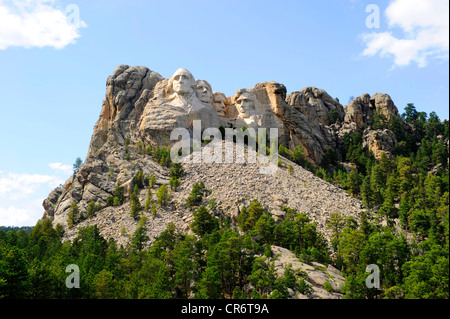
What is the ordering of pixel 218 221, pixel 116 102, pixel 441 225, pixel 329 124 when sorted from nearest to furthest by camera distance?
pixel 441 225 < pixel 218 221 < pixel 116 102 < pixel 329 124

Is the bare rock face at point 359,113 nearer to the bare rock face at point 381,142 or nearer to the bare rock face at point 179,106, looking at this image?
the bare rock face at point 381,142

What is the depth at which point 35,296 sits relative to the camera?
4034cm

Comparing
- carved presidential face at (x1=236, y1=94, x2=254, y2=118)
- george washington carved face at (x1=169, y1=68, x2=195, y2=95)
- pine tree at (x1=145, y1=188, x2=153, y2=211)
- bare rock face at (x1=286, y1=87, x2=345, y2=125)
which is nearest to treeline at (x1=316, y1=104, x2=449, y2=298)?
bare rock face at (x1=286, y1=87, x2=345, y2=125)

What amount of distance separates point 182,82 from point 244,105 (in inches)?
643

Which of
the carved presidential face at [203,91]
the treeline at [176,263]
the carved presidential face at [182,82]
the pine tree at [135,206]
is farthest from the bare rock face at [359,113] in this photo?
the pine tree at [135,206]

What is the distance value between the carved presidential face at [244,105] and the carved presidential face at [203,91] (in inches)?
303

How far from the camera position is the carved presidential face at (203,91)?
338 ft

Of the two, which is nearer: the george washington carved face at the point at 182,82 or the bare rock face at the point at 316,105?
the george washington carved face at the point at 182,82

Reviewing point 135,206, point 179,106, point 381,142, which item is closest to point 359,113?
point 381,142

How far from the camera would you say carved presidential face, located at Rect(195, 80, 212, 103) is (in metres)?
103
